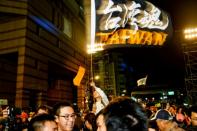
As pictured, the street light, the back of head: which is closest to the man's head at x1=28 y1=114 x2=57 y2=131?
the back of head

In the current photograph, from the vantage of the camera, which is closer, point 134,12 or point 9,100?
point 134,12

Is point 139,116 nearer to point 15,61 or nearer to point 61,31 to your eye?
point 15,61

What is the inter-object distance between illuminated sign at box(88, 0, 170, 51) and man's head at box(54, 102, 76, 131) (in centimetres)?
273

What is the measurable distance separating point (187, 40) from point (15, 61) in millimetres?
13844

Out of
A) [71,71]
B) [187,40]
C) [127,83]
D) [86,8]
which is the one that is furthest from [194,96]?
[127,83]

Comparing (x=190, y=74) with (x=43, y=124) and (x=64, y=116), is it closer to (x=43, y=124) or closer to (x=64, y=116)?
(x=64, y=116)

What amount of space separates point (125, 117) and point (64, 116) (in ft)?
8.10

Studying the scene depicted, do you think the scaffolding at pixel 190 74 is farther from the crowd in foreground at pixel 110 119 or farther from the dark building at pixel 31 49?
the crowd in foreground at pixel 110 119

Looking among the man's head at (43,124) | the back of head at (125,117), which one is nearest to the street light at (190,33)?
the man's head at (43,124)

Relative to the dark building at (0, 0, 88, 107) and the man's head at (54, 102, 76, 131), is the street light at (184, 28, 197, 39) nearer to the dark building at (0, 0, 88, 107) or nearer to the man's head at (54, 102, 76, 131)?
the dark building at (0, 0, 88, 107)

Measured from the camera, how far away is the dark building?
1655cm

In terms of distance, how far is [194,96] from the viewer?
758 inches

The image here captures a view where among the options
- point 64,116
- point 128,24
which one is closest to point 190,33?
point 128,24

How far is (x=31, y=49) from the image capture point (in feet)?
56.5
